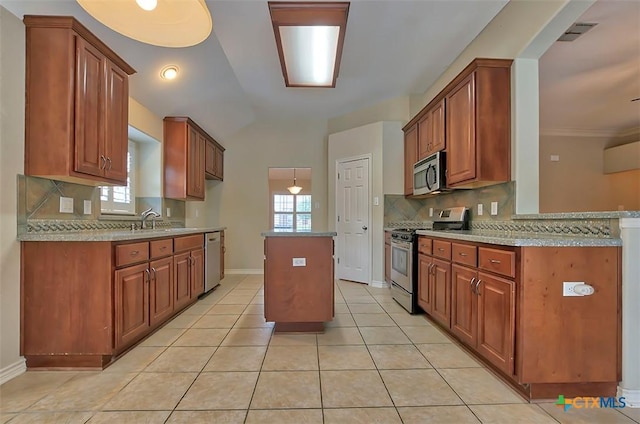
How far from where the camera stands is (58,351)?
206 cm

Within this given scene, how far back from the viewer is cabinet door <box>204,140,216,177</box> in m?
4.89

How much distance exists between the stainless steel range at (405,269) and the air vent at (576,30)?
2480mm

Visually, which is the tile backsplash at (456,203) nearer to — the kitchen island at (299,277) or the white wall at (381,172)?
the white wall at (381,172)

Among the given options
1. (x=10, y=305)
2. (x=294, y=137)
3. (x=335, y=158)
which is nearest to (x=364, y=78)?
(x=335, y=158)

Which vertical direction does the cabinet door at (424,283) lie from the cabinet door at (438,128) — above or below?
below

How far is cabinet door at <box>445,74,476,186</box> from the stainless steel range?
805 millimetres

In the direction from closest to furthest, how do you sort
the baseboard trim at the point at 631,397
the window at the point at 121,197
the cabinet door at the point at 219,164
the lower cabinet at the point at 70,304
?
the baseboard trim at the point at 631,397, the lower cabinet at the point at 70,304, the window at the point at 121,197, the cabinet door at the point at 219,164

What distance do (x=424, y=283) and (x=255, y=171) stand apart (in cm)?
387

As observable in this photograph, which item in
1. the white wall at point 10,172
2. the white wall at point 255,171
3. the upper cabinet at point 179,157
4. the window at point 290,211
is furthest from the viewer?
the window at point 290,211

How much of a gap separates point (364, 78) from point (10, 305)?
13.7ft

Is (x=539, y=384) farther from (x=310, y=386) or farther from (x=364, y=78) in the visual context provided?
(x=364, y=78)

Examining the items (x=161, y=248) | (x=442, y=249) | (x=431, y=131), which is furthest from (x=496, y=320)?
(x=161, y=248)

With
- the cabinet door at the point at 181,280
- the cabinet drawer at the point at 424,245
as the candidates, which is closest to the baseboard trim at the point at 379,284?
the cabinet drawer at the point at 424,245

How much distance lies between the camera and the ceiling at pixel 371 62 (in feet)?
8.91
